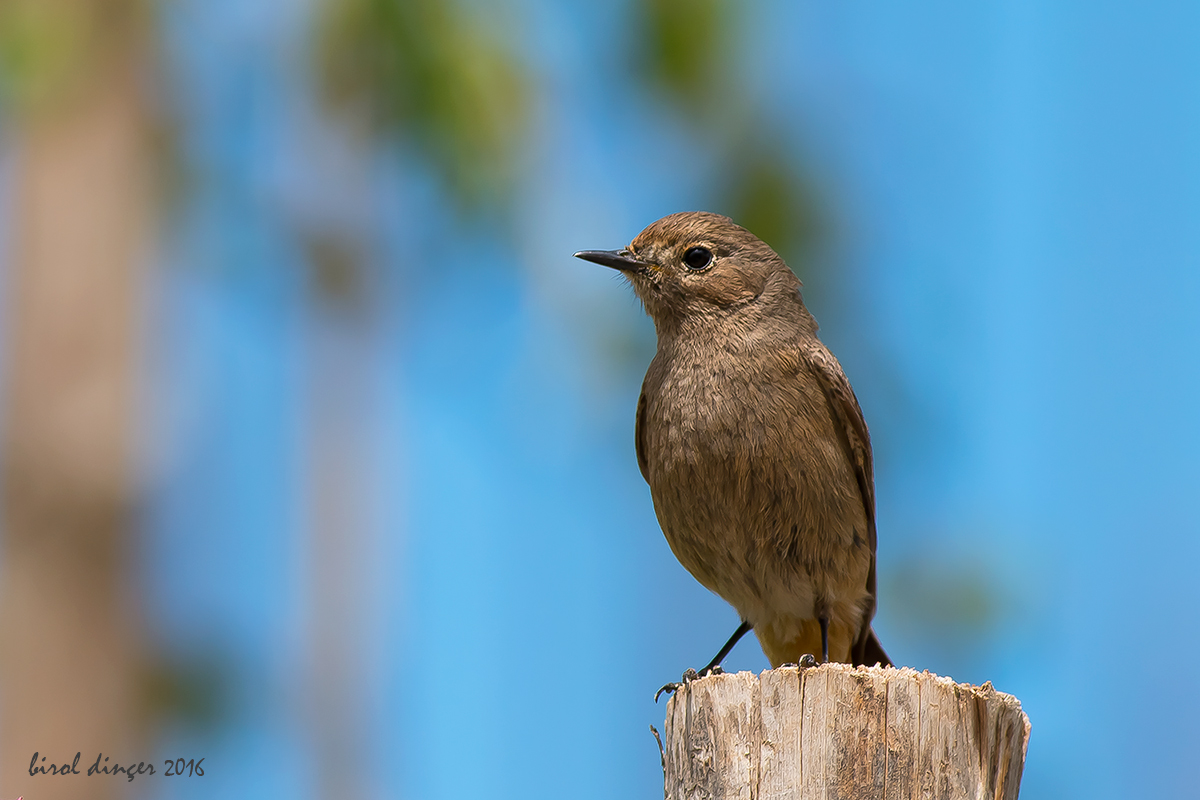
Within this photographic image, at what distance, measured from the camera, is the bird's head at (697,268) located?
529cm

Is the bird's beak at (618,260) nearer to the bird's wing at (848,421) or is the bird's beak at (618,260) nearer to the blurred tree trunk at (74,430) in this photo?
the bird's wing at (848,421)

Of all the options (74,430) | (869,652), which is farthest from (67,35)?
(869,652)

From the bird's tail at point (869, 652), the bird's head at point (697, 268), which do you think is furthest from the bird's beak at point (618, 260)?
the bird's tail at point (869, 652)

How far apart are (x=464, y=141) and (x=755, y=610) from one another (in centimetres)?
366

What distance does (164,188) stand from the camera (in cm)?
752

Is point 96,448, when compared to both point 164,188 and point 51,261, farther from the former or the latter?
point 164,188

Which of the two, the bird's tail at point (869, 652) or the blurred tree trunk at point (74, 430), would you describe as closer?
the bird's tail at point (869, 652)

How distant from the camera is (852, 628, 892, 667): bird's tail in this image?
551cm

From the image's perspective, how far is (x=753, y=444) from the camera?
4738mm

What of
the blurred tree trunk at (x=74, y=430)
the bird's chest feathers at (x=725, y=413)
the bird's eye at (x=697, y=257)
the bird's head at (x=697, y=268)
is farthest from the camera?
the blurred tree trunk at (x=74, y=430)

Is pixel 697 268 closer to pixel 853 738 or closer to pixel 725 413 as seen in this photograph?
pixel 725 413

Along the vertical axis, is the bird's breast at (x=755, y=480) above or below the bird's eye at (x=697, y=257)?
below

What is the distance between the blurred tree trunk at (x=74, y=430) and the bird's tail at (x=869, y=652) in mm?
3806

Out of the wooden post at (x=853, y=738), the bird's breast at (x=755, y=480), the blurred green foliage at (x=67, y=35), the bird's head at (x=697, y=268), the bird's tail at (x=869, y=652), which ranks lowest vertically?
the wooden post at (x=853, y=738)
